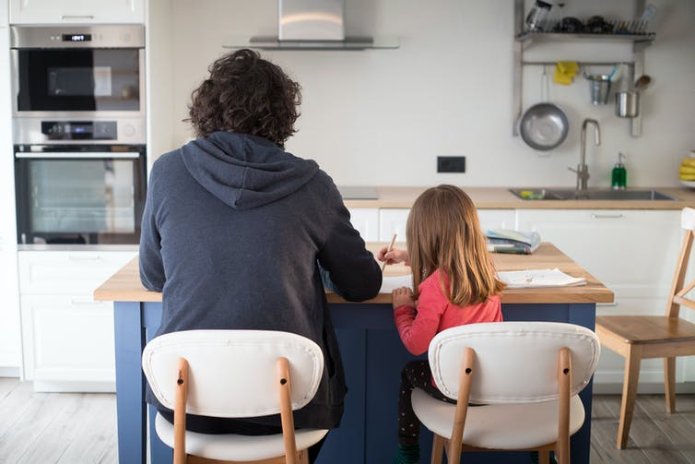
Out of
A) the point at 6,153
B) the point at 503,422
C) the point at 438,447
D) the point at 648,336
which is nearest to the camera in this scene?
the point at 503,422

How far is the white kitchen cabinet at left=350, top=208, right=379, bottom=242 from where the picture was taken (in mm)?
4145

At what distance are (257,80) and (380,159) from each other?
2556mm

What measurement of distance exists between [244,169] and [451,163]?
272 centimetres

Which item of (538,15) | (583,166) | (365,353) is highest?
(538,15)

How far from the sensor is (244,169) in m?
2.09

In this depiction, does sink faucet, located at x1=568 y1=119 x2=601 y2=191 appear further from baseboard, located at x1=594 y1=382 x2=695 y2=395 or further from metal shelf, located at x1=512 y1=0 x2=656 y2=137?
baseboard, located at x1=594 y1=382 x2=695 y2=395

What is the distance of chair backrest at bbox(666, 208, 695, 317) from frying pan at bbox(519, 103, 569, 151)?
1.08 metres

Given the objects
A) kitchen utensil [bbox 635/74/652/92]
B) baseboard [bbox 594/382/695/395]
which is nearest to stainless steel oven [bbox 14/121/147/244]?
baseboard [bbox 594/382/695/395]

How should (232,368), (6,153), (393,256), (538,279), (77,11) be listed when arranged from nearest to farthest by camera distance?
1. (232,368)
2. (538,279)
3. (393,256)
4. (77,11)
5. (6,153)

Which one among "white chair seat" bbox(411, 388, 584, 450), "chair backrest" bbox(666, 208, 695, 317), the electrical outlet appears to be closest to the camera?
"white chair seat" bbox(411, 388, 584, 450)

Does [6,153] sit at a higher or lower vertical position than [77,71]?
lower

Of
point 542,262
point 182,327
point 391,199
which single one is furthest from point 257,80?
point 391,199

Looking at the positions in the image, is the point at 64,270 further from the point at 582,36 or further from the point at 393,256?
the point at 582,36

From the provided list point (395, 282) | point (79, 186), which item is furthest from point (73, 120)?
point (395, 282)
